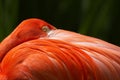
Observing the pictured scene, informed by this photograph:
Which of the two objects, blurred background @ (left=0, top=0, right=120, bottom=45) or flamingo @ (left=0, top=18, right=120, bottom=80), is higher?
flamingo @ (left=0, top=18, right=120, bottom=80)

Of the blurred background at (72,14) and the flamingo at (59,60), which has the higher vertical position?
the flamingo at (59,60)

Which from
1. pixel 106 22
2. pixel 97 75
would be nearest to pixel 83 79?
pixel 97 75

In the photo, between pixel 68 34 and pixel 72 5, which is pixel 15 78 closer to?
pixel 68 34

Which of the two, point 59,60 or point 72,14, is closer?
point 59,60

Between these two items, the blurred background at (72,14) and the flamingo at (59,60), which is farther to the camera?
the blurred background at (72,14)
